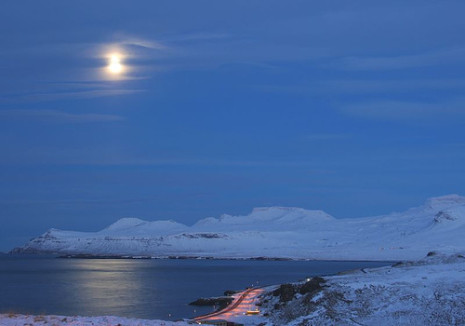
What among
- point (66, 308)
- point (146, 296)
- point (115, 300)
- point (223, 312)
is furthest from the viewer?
point (146, 296)

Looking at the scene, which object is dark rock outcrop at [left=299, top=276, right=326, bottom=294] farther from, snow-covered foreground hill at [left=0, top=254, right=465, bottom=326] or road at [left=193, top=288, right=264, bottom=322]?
road at [left=193, top=288, right=264, bottom=322]

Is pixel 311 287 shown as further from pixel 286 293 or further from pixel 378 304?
pixel 378 304

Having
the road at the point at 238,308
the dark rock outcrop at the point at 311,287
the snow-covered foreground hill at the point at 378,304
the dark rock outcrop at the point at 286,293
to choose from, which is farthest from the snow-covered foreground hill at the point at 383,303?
the road at the point at 238,308

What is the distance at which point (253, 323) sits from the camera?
58969mm

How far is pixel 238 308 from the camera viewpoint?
70.7 metres

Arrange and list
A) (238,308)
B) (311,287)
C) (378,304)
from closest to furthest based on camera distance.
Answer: (378,304)
(311,287)
(238,308)

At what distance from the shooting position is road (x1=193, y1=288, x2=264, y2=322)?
62688 mm

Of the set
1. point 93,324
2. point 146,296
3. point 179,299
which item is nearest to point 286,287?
point 179,299

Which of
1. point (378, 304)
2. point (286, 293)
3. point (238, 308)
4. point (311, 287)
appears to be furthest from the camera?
point (238, 308)

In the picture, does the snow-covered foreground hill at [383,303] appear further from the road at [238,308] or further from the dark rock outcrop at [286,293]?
the road at [238,308]

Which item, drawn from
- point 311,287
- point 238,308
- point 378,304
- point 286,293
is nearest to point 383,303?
point 378,304

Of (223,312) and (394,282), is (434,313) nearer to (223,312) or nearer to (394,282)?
(394,282)

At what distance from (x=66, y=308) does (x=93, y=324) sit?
189 ft

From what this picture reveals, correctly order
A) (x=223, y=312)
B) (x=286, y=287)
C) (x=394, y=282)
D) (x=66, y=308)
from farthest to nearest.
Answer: (x=66, y=308)
(x=286, y=287)
(x=223, y=312)
(x=394, y=282)
